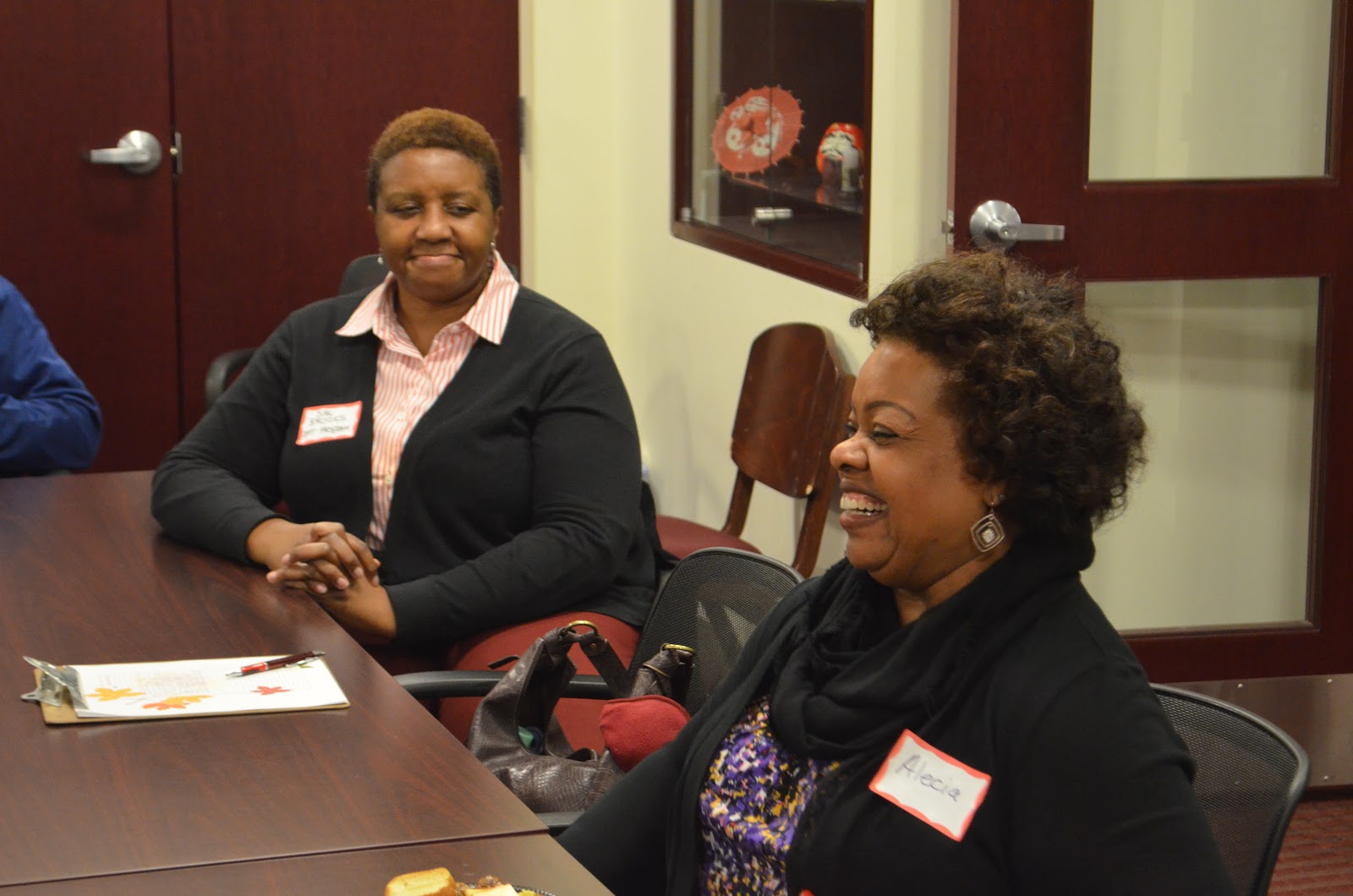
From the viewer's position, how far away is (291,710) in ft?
5.95

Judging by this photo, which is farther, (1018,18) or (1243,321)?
(1243,321)

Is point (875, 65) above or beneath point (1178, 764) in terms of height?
above

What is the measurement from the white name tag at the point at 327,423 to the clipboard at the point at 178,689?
71 centimetres

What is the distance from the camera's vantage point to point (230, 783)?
1607mm

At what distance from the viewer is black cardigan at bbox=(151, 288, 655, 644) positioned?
8.04ft

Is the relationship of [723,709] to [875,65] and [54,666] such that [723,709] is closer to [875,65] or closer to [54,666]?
[54,666]

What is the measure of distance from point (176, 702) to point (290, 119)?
3.30 m

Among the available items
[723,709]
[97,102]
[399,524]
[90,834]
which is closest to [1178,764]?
[723,709]

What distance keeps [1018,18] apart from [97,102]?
9.33 ft

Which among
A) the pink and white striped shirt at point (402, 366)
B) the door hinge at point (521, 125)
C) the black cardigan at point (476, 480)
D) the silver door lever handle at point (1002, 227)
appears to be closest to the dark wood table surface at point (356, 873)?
the black cardigan at point (476, 480)

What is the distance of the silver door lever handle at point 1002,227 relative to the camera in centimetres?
288

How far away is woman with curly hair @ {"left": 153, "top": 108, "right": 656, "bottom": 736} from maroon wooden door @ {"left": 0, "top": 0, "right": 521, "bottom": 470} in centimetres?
215

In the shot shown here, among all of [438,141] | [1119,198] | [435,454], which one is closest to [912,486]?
[435,454]

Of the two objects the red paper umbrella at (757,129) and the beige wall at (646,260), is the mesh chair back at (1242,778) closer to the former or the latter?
the beige wall at (646,260)
